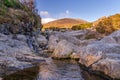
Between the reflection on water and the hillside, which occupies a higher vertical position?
the hillside

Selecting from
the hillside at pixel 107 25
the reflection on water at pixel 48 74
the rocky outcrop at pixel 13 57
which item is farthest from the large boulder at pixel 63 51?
the hillside at pixel 107 25

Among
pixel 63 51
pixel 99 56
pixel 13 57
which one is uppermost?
pixel 99 56

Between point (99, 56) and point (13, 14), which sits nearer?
point (99, 56)

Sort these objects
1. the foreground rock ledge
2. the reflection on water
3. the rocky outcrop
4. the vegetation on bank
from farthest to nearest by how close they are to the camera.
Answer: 1. the vegetation on bank
2. the rocky outcrop
3. the foreground rock ledge
4. the reflection on water

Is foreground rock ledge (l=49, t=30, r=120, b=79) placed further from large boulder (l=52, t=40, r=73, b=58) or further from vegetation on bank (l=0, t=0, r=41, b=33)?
vegetation on bank (l=0, t=0, r=41, b=33)

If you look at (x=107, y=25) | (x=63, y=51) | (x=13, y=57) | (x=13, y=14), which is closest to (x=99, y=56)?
(x=13, y=57)

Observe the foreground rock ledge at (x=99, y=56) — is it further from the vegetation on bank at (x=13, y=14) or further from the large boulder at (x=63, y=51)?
the vegetation on bank at (x=13, y=14)

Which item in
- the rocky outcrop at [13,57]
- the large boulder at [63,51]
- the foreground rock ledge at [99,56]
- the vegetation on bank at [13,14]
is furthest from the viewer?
the vegetation on bank at [13,14]

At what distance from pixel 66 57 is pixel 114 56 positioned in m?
11.2

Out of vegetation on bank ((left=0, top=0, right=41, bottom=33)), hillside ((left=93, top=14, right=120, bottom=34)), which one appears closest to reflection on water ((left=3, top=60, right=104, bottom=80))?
vegetation on bank ((left=0, top=0, right=41, bottom=33))

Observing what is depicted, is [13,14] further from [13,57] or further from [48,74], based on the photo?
[48,74]

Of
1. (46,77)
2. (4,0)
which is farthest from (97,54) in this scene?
(4,0)

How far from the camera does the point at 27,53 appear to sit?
29.0 metres

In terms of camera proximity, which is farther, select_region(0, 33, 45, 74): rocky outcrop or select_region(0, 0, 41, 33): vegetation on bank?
select_region(0, 0, 41, 33): vegetation on bank
